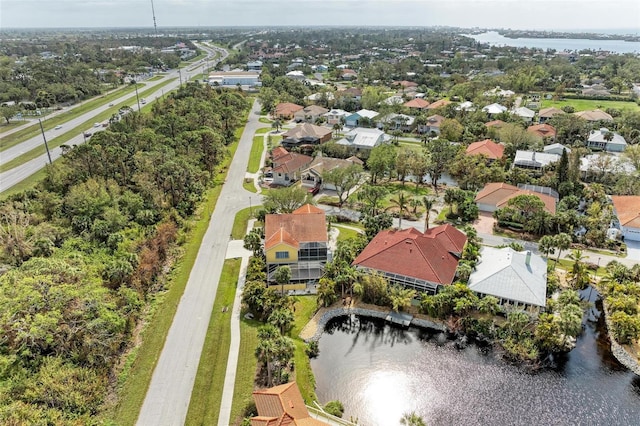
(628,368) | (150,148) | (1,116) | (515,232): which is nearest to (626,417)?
(628,368)

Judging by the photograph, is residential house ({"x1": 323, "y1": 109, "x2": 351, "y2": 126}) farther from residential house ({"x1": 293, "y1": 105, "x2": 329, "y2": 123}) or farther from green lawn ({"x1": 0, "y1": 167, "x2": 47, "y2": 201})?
green lawn ({"x1": 0, "y1": 167, "x2": 47, "y2": 201})

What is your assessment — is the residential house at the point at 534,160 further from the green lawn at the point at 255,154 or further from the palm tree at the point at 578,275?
the green lawn at the point at 255,154

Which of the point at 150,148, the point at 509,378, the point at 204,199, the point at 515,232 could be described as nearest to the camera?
the point at 509,378

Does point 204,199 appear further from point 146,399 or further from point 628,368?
point 628,368

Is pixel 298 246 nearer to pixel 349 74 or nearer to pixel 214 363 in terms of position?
pixel 214 363

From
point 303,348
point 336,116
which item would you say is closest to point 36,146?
point 336,116

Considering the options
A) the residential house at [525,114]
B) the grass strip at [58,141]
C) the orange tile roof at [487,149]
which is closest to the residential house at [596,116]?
the residential house at [525,114]
